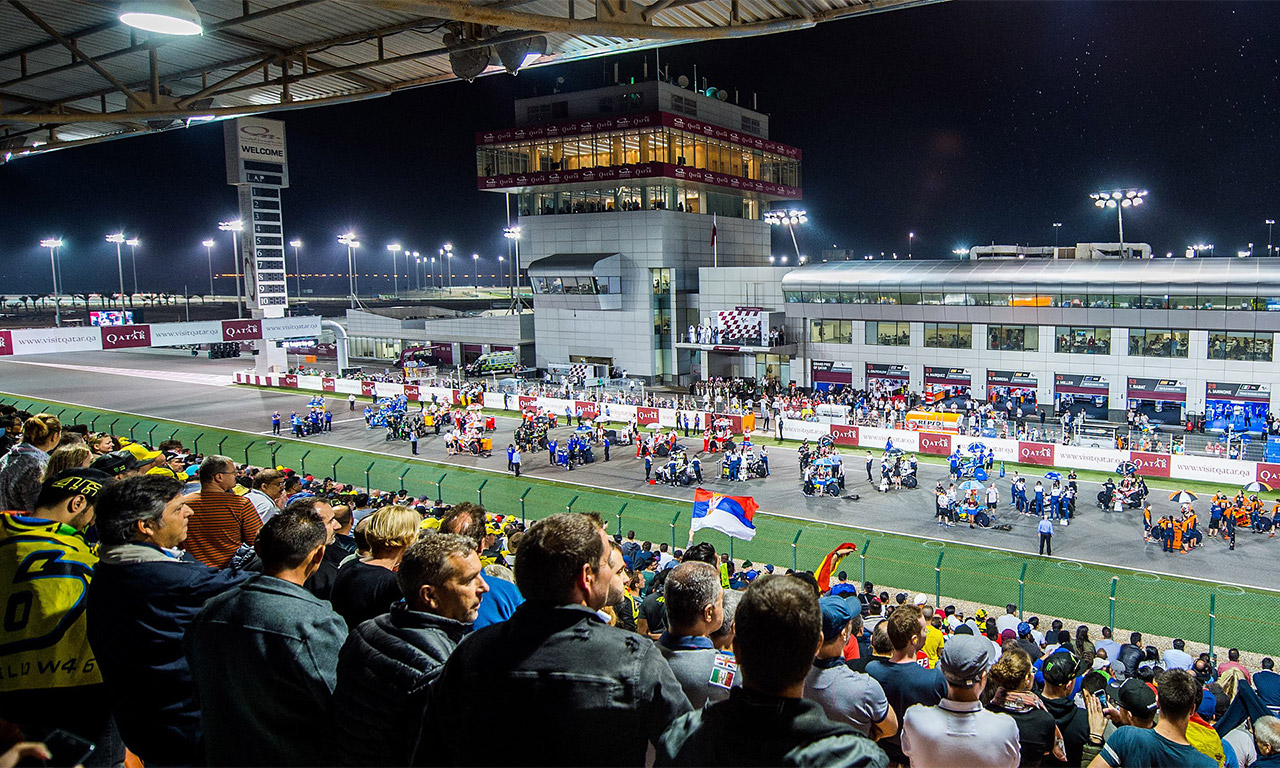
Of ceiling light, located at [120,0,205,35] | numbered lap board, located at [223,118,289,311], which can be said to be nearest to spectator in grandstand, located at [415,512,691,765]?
ceiling light, located at [120,0,205,35]

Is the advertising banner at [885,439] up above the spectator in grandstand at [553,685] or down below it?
below

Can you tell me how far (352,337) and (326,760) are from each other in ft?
229

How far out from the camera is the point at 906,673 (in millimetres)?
4574

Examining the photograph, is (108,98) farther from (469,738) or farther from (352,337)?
(352,337)

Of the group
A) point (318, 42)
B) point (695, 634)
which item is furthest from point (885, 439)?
point (695, 634)

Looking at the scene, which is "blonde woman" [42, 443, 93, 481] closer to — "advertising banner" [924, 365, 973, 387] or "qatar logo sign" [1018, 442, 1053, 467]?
"qatar logo sign" [1018, 442, 1053, 467]

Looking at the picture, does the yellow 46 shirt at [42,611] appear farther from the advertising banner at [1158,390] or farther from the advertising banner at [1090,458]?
the advertising banner at [1158,390]

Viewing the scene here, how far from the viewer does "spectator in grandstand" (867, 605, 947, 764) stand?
4512 mm

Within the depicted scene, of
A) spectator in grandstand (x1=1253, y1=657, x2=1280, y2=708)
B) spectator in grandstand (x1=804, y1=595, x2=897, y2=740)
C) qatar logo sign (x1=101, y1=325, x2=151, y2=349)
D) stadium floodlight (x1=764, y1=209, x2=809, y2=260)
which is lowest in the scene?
spectator in grandstand (x1=1253, y1=657, x2=1280, y2=708)

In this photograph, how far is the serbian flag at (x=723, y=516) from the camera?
15.4 m

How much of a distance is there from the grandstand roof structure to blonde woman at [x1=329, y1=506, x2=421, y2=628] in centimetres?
507

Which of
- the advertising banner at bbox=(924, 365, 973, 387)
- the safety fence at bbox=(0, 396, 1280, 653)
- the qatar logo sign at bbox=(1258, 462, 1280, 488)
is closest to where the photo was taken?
the safety fence at bbox=(0, 396, 1280, 653)

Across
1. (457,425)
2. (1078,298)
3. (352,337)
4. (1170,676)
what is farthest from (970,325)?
(352,337)

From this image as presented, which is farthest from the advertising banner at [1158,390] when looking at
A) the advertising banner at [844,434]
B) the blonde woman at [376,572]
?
the blonde woman at [376,572]
